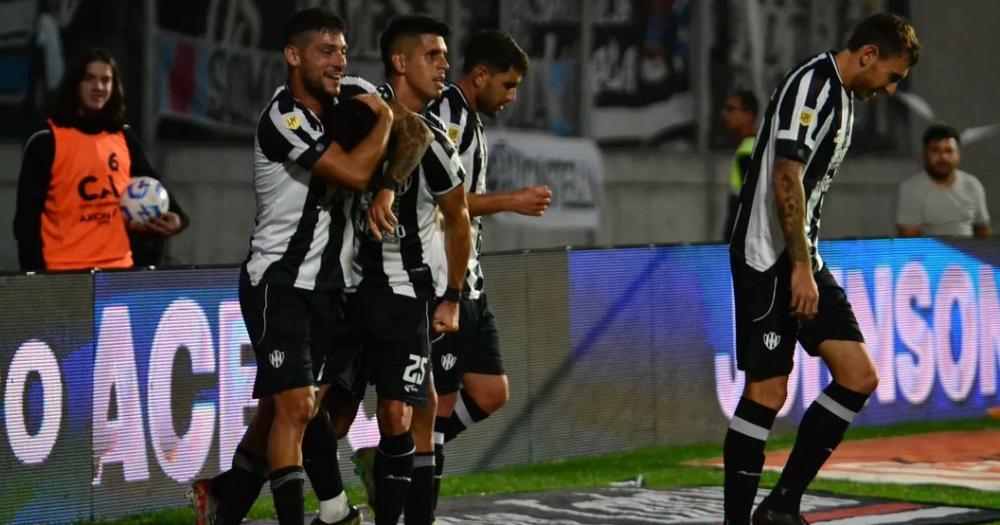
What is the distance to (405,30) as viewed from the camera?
712 cm

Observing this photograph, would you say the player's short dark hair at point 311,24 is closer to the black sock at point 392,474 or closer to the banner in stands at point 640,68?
the black sock at point 392,474

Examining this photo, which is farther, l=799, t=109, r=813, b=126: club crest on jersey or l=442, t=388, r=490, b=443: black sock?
l=442, t=388, r=490, b=443: black sock

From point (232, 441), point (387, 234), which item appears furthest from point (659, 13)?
point (387, 234)

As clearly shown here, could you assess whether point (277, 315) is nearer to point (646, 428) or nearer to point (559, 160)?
point (646, 428)

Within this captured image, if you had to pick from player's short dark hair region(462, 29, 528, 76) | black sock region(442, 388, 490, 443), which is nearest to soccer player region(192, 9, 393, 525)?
player's short dark hair region(462, 29, 528, 76)

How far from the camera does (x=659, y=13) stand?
18.2 metres

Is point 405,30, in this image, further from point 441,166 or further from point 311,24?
point 441,166

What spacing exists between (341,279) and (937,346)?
612 centimetres

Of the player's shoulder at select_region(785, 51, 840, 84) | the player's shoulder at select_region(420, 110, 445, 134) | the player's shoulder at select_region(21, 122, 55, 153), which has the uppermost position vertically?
the player's shoulder at select_region(785, 51, 840, 84)

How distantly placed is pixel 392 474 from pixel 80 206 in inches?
108

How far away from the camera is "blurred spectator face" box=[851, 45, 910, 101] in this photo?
24.4ft

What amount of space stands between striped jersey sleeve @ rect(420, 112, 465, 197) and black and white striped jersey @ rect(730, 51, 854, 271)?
1248 millimetres

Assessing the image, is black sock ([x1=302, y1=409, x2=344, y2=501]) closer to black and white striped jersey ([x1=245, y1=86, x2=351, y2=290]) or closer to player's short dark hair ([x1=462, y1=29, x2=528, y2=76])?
black and white striped jersey ([x1=245, y1=86, x2=351, y2=290])

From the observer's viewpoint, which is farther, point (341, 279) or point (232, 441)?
point (232, 441)
